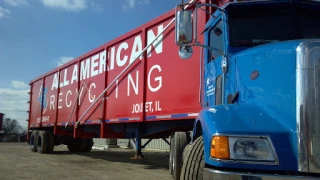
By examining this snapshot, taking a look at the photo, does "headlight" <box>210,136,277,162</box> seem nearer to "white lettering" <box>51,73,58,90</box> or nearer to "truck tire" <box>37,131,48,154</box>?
"white lettering" <box>51,73,58,90</box>

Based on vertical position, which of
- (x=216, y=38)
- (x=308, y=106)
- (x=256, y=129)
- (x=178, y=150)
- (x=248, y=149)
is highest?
(x=216, y=38)

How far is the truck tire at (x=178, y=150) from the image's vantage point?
6307 millimetres

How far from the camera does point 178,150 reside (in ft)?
21.2

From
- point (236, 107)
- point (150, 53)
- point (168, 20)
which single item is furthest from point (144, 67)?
point (236, 107)

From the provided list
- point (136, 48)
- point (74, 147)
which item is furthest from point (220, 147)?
point (74, 147)

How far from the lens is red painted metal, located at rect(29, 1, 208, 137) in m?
7.12

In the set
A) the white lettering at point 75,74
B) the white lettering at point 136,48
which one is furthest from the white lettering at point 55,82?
the white lettering at point 136,48

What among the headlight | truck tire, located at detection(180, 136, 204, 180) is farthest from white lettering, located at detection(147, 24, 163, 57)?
the headlight

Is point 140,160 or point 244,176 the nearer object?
point 244,176

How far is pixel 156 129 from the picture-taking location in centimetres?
858

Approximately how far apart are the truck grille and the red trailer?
131 inches

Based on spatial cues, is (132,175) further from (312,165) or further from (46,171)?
(312,165)

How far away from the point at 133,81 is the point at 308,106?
6155 mm

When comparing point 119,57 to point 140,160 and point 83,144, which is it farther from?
point 83,144
